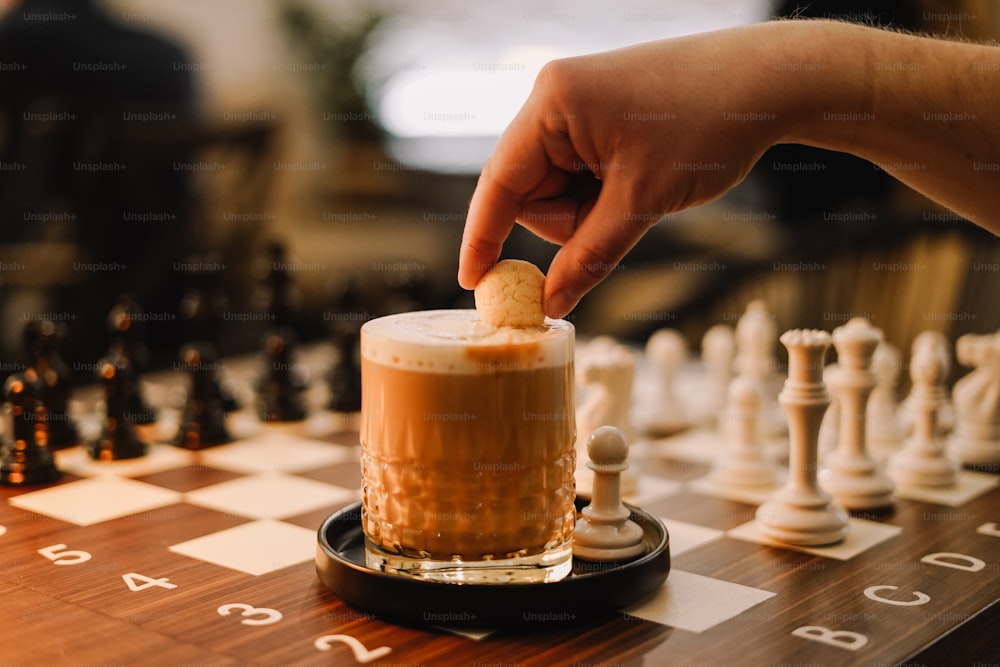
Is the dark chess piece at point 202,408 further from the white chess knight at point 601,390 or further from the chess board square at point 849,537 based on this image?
the chess board square at point 849,537

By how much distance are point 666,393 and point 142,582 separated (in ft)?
3.99

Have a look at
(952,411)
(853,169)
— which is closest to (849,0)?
(853,169)

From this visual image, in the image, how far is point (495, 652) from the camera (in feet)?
3.35

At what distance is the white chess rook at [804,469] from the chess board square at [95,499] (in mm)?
902

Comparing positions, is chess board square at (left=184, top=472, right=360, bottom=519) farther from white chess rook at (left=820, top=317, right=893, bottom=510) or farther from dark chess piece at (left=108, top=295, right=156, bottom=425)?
white chess rook at (left=820, top=317, right=893, bottom=510)

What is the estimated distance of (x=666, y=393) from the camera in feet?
6.97

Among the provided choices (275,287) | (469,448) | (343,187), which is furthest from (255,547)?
(343,187)

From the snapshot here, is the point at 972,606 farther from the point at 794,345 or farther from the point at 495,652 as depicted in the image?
the point at 495,652

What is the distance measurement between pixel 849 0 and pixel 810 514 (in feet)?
9.59

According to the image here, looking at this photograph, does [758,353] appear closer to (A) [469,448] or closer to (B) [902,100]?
(B) [902,100]

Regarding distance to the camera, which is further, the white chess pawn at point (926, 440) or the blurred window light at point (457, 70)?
the blurred window light at point (457, 70)

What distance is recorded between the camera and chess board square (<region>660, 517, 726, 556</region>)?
1.36m

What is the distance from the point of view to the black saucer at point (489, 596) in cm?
106

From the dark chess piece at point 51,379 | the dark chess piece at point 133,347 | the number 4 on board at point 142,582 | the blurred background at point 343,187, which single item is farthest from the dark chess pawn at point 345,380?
the number 4 on board at point 142,582
